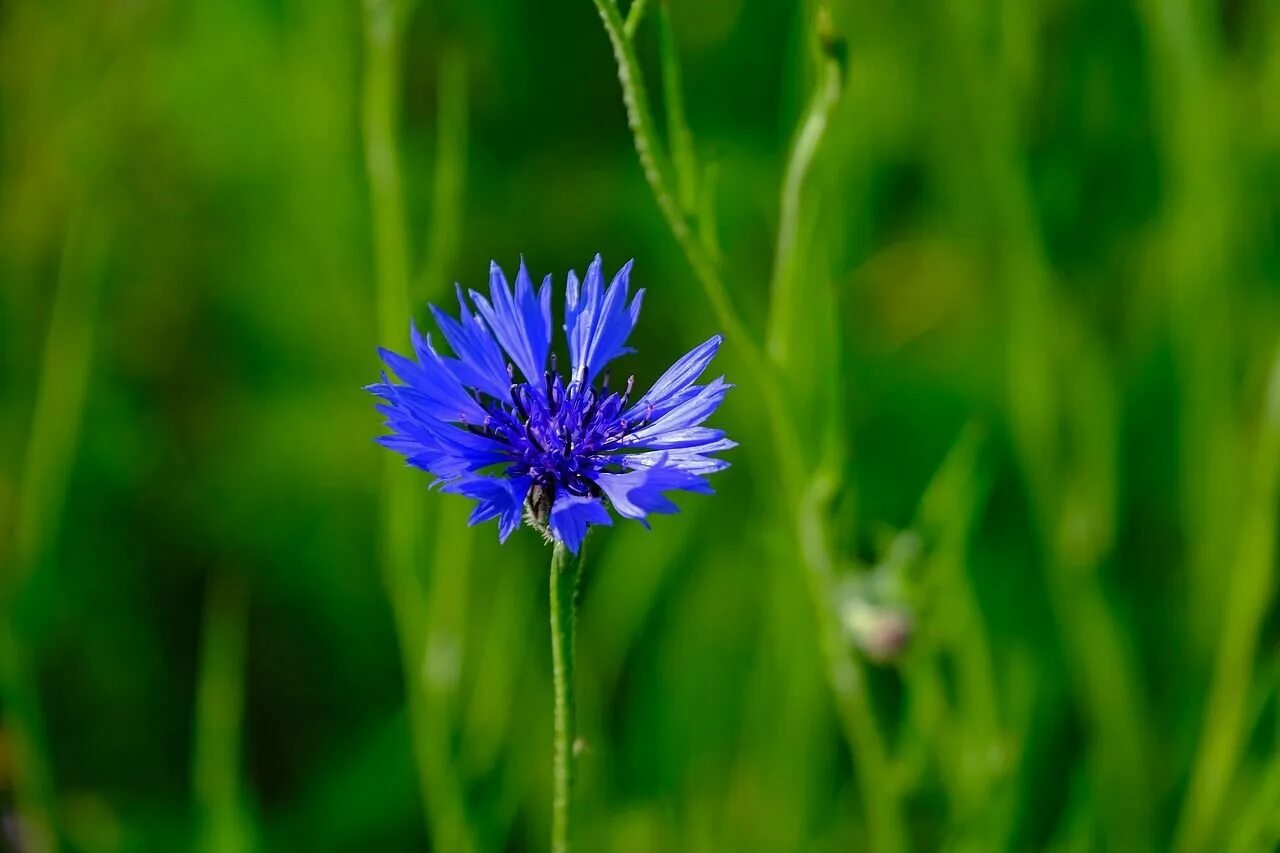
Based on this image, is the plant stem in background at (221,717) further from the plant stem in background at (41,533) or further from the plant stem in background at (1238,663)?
the plant stem in background at (1238,663)

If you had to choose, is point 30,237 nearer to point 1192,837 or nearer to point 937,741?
point 937,741

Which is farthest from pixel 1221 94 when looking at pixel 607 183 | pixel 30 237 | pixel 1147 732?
pixel 30 237

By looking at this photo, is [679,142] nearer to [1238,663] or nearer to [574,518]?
[574,518]

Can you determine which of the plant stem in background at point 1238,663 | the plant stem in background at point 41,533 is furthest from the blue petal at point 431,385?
the plant stem in background at point 1238,663

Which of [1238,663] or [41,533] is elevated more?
[41,533]

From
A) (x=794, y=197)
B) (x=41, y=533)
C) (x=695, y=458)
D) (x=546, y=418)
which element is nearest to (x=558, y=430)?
(x=546, y=418)

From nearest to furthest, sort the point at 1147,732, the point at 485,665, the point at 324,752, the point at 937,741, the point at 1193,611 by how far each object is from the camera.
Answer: the point at 937,741
the point at 485,665
the point at 1147,732
the point at 1193,611
the point at 324,752

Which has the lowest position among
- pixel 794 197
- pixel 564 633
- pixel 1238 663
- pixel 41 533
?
pixel 1238 663
